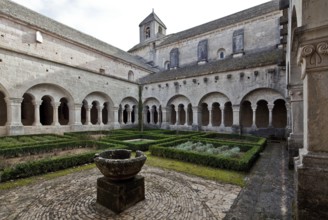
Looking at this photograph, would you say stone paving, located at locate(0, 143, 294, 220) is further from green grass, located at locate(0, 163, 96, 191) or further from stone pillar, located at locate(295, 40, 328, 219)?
stone pillar, located at locate(295, 40, 328, 219)

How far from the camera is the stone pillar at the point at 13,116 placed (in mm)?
Answer: 12039

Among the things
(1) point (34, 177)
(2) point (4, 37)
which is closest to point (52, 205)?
(1) point (34, 177)

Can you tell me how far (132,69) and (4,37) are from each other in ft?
43.8

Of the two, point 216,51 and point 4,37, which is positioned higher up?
point 216,51

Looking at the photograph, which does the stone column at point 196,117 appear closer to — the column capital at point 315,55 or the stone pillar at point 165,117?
the stone pillar at point 165,117

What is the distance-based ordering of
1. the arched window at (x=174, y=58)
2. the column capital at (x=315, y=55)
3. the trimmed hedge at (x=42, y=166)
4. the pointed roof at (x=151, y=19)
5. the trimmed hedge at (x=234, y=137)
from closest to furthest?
the column capital at (x=315, y=55)
the trimmed hedge at (x=42, y=166)
the trimmed hedge at (x=234, y=137)
the arched window at (x=174, y=58)
the pointed roof at (x=151, y=19)

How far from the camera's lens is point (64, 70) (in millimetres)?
14930

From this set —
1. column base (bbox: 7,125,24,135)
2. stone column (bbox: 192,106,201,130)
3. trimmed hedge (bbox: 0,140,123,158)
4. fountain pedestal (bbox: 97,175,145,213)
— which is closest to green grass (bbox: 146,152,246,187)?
fountain pedestal (bbox: 97,175,145,213)

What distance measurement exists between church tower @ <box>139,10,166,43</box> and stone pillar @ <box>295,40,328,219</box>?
30378 millimetres

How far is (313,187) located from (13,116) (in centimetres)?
1593

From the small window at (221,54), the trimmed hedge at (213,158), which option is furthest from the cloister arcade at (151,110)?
the trimmed hedge at (213,158)

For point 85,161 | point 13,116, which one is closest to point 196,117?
point 85,161

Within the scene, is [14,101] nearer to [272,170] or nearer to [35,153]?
[35,153]

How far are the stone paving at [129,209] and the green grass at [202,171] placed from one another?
0.38 m
